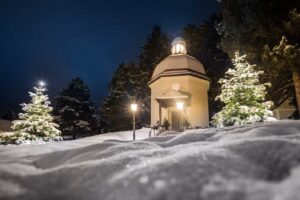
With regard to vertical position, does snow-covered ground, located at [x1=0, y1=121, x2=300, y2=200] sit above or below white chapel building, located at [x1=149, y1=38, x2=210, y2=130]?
below

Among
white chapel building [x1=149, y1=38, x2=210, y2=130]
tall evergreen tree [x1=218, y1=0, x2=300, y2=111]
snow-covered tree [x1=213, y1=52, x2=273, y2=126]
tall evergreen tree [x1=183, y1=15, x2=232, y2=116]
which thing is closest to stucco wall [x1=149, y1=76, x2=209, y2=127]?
white chapel building [x1=149, y1=38, x2=210, y2=130]

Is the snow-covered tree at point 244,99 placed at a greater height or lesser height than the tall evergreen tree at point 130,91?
lesser

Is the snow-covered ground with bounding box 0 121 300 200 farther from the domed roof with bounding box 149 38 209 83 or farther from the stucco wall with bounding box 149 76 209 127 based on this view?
the domed roof with bounding box 149 38 209 83

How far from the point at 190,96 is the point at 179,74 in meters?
2.19

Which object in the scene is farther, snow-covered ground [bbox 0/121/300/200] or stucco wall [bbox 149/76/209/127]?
stucco wall [bbox 149/76/209/127]

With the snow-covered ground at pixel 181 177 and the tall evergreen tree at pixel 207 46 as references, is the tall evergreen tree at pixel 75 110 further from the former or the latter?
the snow-covered ground at pixel 181 177

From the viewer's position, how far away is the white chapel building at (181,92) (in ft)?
83.6

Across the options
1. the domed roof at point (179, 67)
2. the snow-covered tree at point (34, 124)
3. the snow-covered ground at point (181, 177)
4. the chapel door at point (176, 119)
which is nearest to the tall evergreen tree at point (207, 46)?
the domed roof at point (179, 67)

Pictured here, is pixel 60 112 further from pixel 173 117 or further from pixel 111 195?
pixel 111 195

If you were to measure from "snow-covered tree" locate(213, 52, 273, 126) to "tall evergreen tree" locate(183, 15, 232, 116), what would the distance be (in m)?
21.7

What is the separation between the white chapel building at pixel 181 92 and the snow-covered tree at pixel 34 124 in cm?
939

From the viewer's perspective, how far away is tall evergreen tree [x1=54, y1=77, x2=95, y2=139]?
127ft

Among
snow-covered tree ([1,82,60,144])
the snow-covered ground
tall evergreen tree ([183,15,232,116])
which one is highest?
tall evergreen tree ([183,15,232,116])

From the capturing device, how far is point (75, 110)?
40156 millimetres
